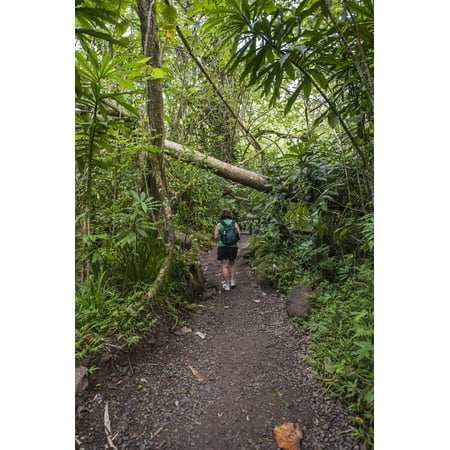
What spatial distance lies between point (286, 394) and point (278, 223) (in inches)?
104

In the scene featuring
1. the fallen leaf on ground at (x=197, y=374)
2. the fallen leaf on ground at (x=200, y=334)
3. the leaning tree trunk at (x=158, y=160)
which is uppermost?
the leaning tree trunk at (x=158, y=160)

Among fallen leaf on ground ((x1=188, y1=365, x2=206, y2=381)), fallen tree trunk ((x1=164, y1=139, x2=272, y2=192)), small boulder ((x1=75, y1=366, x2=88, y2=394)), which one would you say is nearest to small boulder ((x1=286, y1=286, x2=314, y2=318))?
fallen leaf on ground ((x1=188, y1=365, x2=206, y2=381))

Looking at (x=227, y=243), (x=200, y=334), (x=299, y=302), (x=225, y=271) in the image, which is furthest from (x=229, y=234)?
(x=200, y=334)

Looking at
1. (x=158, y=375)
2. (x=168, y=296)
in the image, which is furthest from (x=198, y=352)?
(x=168, y=296)

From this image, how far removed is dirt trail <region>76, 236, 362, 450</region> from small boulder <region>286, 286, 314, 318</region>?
7.2 inches

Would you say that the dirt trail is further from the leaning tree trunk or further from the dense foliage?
the leaning tree trunk

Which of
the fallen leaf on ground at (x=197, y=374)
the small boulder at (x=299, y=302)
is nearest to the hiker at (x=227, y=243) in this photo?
the small boulder at (x=299, y=302)

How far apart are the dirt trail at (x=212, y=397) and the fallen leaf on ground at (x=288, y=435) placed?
0.12 ft

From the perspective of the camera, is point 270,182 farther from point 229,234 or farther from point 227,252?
point 227,252

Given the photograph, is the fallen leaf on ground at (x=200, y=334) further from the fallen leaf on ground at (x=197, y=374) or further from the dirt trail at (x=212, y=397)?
the fallen leaf on ground at (x=197, y=374)

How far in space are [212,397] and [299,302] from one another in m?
1.36

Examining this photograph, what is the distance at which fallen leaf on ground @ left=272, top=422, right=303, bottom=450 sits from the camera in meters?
1.41

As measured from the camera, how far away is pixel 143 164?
2977 millimetres

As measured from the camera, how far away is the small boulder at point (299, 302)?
2681 millimetres
